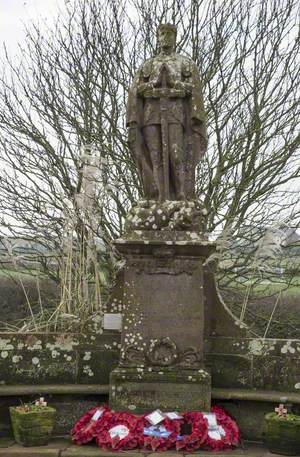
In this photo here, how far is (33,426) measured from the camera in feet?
18.7

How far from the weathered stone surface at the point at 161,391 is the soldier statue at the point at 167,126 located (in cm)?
174

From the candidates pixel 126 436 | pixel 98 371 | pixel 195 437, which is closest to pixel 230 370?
pixel 195 437

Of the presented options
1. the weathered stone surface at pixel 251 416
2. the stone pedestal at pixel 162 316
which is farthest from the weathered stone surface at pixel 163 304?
the weathered stone surface at pixel 251 416

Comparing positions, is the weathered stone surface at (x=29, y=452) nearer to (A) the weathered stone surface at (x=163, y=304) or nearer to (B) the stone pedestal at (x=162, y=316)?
(B) the stone pedestal at (x=162, y=316)

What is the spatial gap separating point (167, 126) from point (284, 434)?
3125mm

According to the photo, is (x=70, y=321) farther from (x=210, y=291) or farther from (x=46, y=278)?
(x=46, y=278)

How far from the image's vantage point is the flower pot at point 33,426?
18.6 ft

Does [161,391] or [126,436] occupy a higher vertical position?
[161,391]

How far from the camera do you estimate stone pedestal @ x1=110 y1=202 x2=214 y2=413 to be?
6176mm

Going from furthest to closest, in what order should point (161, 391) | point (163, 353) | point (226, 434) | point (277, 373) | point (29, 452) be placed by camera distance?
point (277, 373) → point (163, 353) → point (161, 391) → point (226, 434) → point (29, 452)

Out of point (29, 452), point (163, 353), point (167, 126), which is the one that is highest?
point (167, 126)

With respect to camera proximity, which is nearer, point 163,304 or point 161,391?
point 161,391

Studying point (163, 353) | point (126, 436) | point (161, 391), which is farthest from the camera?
point (163, 353)

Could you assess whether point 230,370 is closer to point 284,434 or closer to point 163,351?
point 163,351
